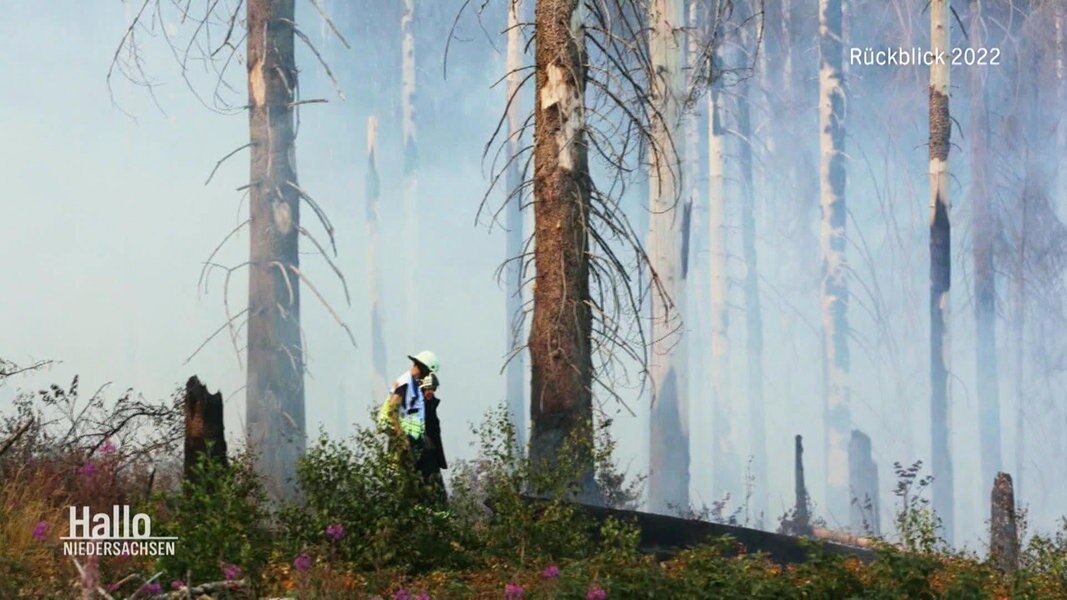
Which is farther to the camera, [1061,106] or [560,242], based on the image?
[1061,106]

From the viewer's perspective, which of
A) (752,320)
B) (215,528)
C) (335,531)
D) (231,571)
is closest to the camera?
(231,571)

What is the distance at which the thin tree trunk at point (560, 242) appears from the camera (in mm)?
11586

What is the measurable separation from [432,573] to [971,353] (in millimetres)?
26349

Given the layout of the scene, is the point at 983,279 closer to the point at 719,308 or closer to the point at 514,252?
the point at 719,308

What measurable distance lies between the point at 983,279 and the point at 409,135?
562 inches

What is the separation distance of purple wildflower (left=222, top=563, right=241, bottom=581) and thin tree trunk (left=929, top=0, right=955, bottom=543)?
17630 mm

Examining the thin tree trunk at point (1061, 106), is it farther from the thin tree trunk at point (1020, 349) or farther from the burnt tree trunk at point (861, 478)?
the burnt tree trunk at point (861, 478)

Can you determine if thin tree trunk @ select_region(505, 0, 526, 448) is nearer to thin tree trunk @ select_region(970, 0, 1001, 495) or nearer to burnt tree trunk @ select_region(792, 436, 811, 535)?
burnt tree trunk @ select_region(792, 436, 811, 535)

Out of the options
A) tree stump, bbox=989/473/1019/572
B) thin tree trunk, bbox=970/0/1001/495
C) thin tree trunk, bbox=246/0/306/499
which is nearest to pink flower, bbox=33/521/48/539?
tree stump, bbox=989/473/1019/572

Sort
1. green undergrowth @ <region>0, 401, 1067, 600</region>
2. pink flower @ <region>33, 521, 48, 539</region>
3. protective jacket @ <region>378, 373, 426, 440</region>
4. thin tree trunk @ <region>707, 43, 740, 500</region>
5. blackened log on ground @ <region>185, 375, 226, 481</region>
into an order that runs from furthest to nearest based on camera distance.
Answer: thin tree trunk @ <region>707, 43, 740, 500</region>
protective jacket @ <region>378, 373, 426, 440</region>
blackened log on ground @ <region>185, 375, 226, 481</region>
pink flower @ <region>33, 521, 48, 539</region>
green undergrowth @ <region>0, 401, 1067, 600</region>

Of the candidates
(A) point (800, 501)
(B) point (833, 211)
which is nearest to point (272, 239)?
(A) point (800, 501)

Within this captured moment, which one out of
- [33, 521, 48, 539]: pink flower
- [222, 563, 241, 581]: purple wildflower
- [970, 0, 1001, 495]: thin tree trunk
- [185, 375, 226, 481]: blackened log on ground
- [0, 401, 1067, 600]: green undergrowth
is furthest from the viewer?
[970, 0, 1001, 495]: thin tree trunk

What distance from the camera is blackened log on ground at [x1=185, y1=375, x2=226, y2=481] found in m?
9.81

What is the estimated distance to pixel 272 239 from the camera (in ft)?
59.3
